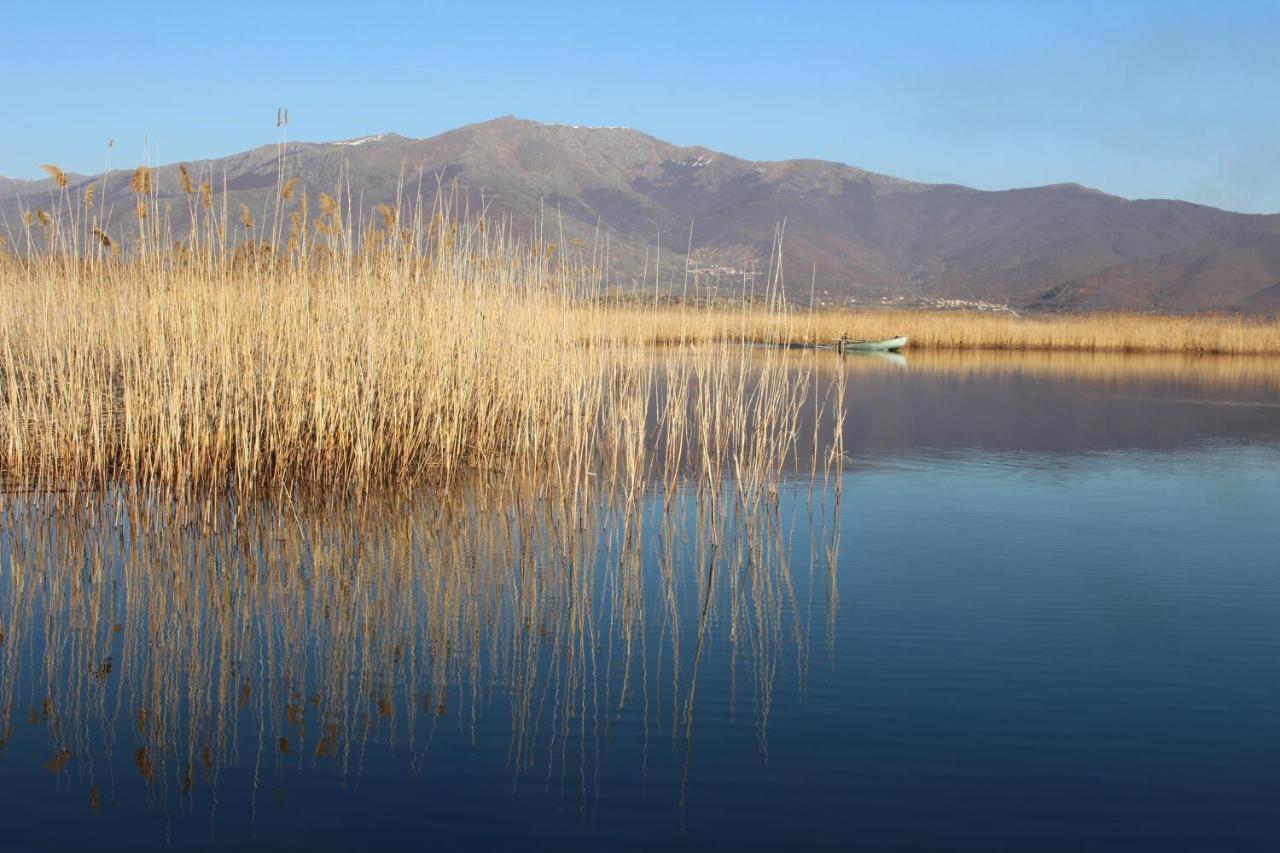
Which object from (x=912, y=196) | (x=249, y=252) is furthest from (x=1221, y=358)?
(x=912, y=196)

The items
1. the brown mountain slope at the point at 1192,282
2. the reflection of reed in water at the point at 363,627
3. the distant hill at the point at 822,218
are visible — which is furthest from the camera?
the distant hill at the point at 822,218

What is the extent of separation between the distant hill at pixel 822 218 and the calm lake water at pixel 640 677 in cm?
7142

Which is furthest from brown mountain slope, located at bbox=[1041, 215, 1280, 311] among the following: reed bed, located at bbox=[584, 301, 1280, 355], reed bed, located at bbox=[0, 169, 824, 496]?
reed bed, located at bbox=[0, 169, 824, 496]

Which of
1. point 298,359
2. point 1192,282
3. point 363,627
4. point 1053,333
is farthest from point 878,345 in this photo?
point 1192,282

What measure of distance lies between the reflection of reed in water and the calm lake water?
0.06ft

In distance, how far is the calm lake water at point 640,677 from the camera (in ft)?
9.18

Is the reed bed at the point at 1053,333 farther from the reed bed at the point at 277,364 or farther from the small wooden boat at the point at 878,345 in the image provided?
the reed bed at the point at 277,364

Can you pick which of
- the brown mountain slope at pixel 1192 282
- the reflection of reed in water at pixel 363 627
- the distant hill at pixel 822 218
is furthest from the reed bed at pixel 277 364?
the brown mountain slope at pixel 1192 282

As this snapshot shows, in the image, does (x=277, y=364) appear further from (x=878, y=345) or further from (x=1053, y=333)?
(x=1053, y=333)

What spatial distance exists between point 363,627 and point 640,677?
103 cm

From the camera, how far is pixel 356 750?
10.2ft

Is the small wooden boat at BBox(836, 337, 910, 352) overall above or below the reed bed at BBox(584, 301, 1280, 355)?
below

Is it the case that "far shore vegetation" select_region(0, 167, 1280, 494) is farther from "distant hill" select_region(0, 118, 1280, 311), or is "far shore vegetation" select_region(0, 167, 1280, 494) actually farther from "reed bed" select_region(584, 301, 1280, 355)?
"distant hill" select_region(0, 118, 1280, 311)

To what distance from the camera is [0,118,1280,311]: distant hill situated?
92.9 metres
